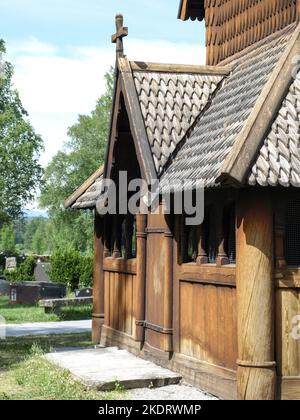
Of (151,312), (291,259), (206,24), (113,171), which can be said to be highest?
(206,24)

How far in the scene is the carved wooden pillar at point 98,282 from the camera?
1441 cm

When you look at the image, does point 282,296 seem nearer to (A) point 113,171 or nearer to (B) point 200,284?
(B) point 200,284

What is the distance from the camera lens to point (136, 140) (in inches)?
418

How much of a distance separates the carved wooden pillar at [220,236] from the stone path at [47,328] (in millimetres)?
8813

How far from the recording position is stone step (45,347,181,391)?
952 cm

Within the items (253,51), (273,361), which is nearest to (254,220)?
(273,361)

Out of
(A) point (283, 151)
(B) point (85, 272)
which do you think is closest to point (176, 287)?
(A) point (283, 151)

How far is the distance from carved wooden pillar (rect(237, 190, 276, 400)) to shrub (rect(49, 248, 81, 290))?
2480 cm

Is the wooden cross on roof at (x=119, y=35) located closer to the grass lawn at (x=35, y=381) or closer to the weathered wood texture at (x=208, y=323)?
the weathered wood texture at (x=208, y=323)

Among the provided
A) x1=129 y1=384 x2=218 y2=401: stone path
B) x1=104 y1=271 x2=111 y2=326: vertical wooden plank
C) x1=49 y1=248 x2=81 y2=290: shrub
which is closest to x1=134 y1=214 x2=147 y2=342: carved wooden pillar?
x1=129 y1=384 x2=218 y2=401: stone path

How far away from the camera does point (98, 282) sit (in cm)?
1450

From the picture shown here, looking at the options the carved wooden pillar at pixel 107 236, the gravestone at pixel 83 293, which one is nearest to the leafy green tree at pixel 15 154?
the gravestone at pixel 83 293

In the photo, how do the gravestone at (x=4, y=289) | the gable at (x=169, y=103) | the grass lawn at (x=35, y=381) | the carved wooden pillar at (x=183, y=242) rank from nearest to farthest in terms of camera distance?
the grass lawn at (x=35, y=381) < the carved wooden pillar at (x=183, y=242) < the gable at (x=169, y=103) < the gravestone at (x=4, y=289)

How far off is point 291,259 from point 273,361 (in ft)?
3.74
